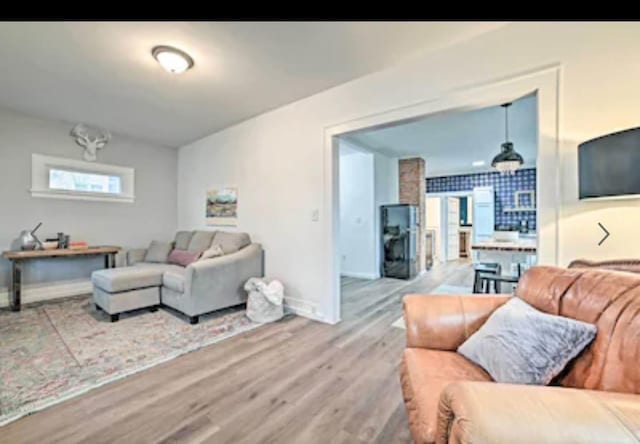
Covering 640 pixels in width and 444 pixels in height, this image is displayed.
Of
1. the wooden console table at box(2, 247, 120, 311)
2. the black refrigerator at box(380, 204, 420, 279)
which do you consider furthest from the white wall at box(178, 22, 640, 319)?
the black refrigerator at box(380, 204, 420, 279)

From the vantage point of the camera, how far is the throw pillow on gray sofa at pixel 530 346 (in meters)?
1.06

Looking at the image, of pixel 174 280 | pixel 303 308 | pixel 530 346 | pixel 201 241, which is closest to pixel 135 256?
pixel 201 241

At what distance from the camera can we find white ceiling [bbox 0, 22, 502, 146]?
2.10 m

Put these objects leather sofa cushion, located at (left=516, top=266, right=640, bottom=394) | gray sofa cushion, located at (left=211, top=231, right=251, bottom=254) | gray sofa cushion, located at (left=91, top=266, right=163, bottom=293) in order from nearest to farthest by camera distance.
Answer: leather sofa cushion, located at (left=516, top=266, right=640, bottom=394), gray sofa cushion, located at (left=91, top=266, right=163, bottom=293), gray sofa cushion, located at (left=211, top=231, right=251, bottom=254)

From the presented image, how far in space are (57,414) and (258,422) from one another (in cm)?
109

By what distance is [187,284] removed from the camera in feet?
9.80

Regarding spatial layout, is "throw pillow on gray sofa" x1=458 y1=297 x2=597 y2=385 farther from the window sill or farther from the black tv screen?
the window sill

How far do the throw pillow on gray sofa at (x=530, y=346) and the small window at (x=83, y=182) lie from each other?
5.22 m

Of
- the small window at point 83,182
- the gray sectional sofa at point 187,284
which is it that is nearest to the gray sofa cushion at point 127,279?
the gray sectional sofa at point 187,284

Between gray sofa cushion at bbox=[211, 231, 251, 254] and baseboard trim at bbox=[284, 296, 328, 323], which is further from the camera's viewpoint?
gray sofa cushion at bbox=[211, 231, 251, 254]

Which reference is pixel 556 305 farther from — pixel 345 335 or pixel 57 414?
pixel 57 414

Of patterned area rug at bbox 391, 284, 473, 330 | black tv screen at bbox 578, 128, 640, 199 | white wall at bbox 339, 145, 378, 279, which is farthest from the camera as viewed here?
white wall at bbox 339, 145, 378, 279

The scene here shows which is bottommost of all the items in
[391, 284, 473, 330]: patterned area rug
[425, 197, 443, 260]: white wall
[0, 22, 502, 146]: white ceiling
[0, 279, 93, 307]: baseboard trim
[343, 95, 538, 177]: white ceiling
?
[391, 284, 473, 330]: patterned area rug

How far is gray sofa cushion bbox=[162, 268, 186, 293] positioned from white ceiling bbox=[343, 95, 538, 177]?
229 cm
